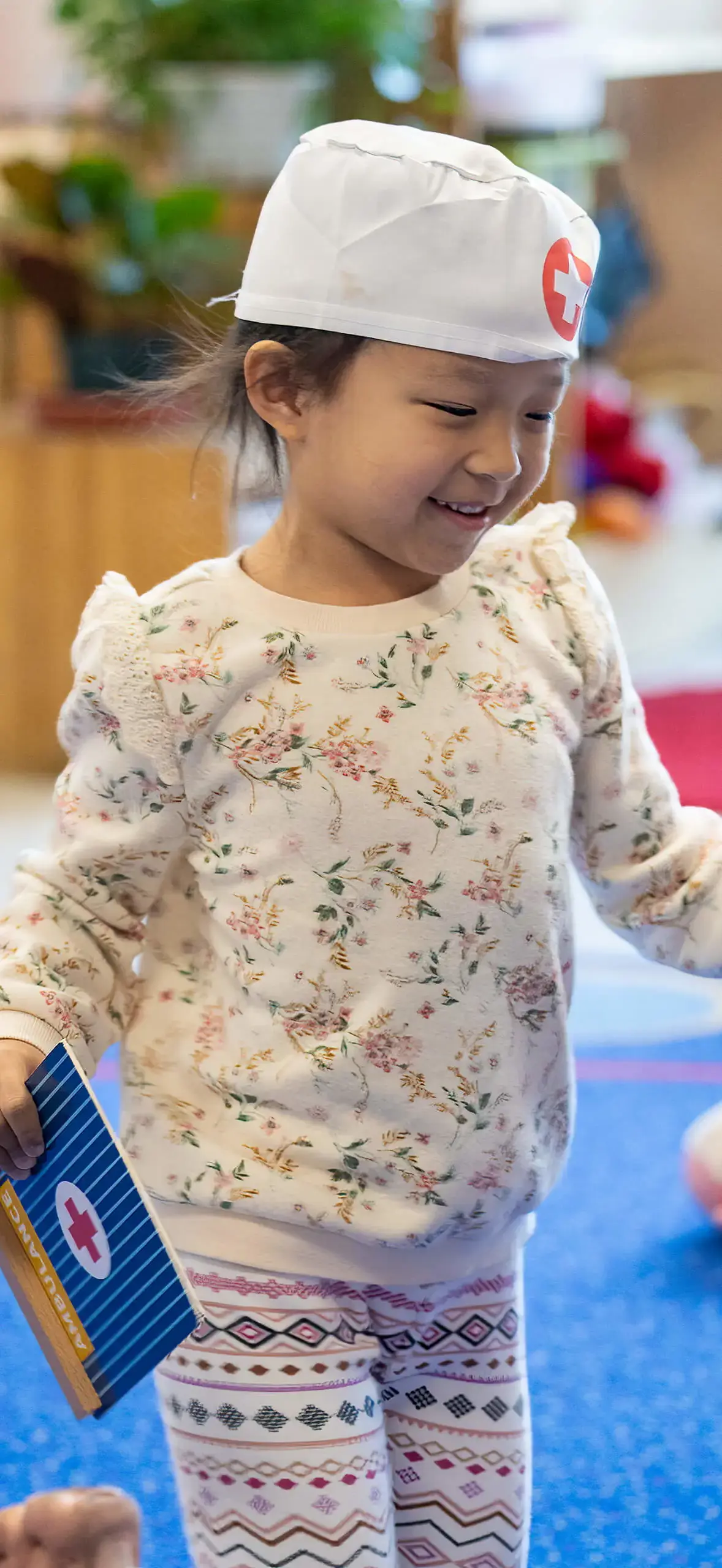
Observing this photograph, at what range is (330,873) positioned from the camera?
2.61ft

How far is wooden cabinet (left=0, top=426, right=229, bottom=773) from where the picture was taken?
9.29 ft

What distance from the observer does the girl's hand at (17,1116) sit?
762mm

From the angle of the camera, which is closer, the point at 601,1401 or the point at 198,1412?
the point at 198,1412

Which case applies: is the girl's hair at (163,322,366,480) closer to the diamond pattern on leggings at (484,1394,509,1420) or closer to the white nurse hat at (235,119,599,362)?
the white nurse hat at (235,119,599,362)

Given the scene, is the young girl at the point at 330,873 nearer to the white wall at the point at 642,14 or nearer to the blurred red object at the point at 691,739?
the blurred red object at the point at 691,739

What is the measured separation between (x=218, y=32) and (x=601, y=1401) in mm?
2281

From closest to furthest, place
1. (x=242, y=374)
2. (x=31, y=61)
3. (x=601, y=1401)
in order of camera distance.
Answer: (x=242, y=374) < (x=601, y=1401) < (x=31, y=61)

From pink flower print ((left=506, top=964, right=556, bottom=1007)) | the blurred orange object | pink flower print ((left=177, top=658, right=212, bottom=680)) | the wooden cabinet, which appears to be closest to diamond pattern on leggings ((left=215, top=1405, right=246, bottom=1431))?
pink flower print ((left=506, top=964, right=556, bottom=1007))

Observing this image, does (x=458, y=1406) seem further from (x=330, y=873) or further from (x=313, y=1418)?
(x=330, y=873)

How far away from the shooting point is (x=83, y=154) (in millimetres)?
2812

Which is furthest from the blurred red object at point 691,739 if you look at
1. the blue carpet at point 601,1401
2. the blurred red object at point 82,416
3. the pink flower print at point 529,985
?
the blurred red object at point 82,416

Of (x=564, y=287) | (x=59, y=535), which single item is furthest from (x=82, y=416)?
(x=564, y=287)

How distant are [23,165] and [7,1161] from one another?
2.28m

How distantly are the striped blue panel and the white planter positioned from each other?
2221 millimetres
